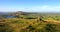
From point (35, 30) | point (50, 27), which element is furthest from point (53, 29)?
point (35, 30)

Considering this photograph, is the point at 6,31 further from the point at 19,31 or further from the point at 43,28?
the point at 43,28

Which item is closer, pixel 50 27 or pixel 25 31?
pixel 25 31

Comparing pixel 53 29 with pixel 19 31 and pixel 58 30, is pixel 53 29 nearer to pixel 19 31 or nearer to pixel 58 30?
pixel 58 30

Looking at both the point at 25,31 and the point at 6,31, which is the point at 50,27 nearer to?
the point at 25,31

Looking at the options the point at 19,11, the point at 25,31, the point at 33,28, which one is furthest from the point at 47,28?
the point at 19,11

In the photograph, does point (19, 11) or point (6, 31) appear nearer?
point (6, 31)

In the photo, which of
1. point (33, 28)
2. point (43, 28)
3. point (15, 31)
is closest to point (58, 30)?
point (43, 28)

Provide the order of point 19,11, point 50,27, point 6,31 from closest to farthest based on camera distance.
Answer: point 6,31
point 50,27
point 19,11

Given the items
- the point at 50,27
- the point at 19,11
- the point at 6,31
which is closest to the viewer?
the point at 6,31
